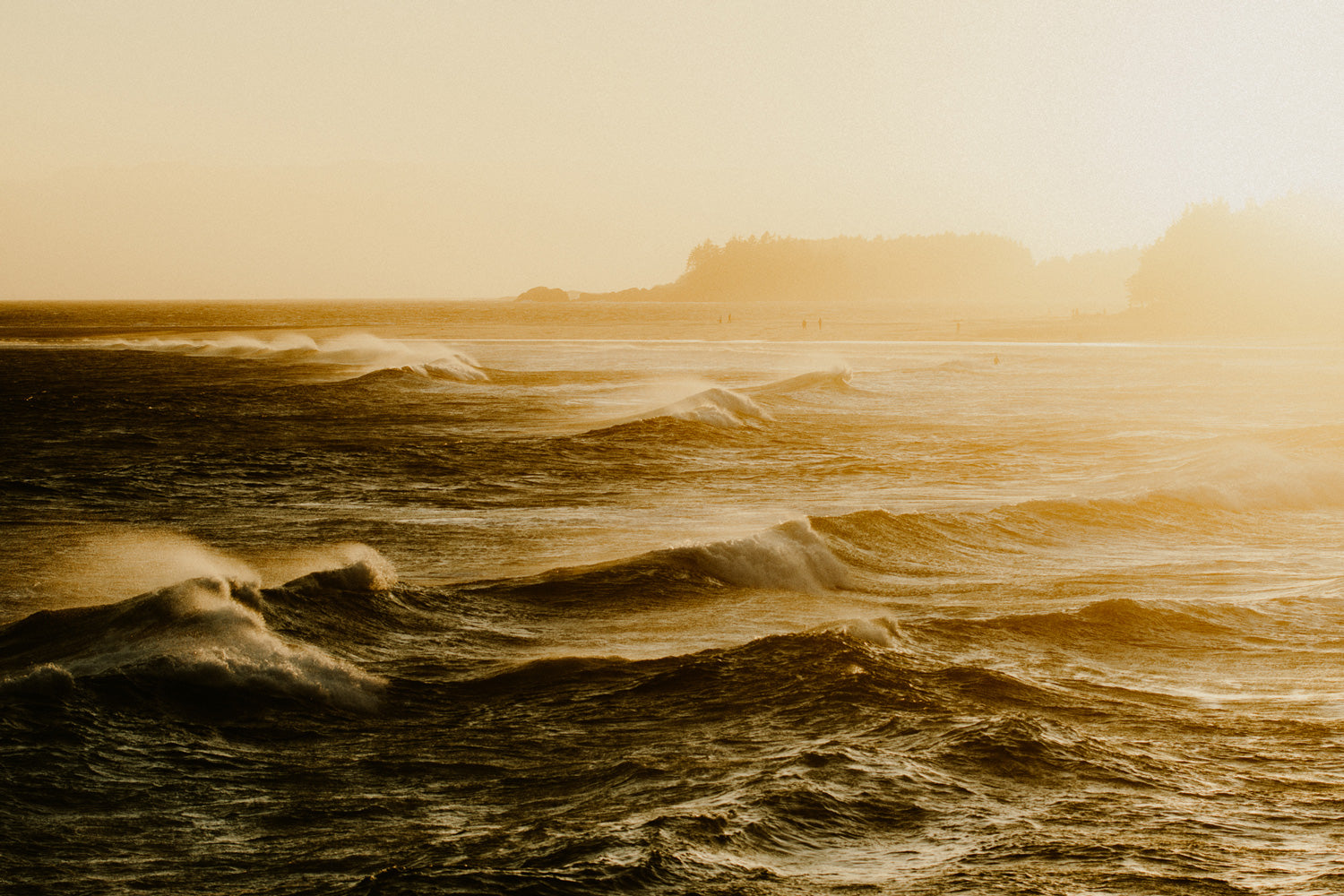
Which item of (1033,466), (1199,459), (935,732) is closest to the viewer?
(935,732)

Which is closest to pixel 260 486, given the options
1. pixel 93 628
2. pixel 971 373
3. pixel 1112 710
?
pixel 93 628

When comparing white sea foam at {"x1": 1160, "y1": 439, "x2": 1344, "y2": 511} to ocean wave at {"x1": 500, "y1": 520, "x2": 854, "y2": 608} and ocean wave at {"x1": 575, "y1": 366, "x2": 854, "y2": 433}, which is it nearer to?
ocean wave at {"x1": 500, "y1": 520, "x2": 854, "y2": 608}

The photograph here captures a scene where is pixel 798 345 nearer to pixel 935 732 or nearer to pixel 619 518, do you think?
pixel 619 518

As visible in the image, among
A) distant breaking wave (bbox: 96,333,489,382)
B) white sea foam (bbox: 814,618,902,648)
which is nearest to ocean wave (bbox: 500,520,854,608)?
white sea foam (bbox: 814,618,902,648)

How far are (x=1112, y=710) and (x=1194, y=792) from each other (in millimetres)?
1705

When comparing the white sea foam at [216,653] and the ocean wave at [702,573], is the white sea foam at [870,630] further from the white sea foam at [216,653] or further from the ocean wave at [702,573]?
the white sea foam at [216,653]

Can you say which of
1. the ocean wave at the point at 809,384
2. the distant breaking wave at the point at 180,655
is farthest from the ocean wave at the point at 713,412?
the distant breaking wave at the point at 180,655

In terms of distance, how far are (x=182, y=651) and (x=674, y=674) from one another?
13.0ft

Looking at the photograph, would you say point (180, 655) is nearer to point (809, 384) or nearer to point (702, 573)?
point (702, 573)

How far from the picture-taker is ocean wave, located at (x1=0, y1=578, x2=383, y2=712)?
9102mm

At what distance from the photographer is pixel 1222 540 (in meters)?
16.3

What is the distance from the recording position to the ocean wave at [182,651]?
29.9 ft

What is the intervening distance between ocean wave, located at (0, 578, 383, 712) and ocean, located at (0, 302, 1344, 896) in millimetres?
34

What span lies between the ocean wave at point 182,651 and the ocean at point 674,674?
0.03 m
